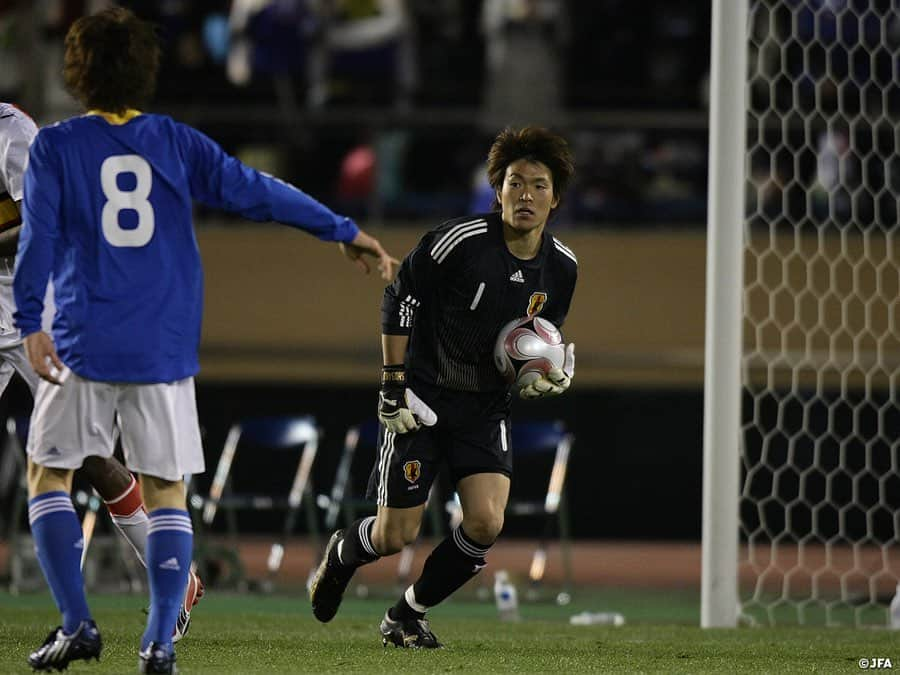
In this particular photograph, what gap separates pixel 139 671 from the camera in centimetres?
458

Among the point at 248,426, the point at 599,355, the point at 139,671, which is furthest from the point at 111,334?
the point at 599,355

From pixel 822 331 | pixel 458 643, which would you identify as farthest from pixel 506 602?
pixel 822 331

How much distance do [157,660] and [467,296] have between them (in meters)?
1.95

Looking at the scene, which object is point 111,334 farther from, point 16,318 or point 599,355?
point 599,355

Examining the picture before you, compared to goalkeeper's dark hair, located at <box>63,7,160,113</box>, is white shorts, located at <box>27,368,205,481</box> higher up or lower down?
lower down

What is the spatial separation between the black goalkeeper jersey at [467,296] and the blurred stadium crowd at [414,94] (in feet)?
17.9

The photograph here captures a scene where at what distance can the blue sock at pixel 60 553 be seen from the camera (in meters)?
4.40

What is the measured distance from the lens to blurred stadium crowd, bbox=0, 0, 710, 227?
39.3 ft

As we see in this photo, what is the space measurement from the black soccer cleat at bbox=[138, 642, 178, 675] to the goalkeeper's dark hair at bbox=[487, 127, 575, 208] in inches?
89.3

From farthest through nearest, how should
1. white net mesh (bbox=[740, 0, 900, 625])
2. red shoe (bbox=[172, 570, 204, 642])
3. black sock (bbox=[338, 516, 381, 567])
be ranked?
1. white net mesh (bbox=[740, 0, 900, 625])
2. black sock (bbox=[338, 516, 381, 567])
3. red shoe (bbox=[172, 570, 204, 642])

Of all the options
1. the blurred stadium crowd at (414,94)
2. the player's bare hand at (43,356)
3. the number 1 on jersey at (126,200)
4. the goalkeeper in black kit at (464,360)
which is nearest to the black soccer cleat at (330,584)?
the goalkeeper in black kit at (464,360)

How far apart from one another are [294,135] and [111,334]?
8.17 metres

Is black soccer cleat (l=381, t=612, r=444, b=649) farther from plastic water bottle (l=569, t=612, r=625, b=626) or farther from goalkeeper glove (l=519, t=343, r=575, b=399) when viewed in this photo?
plastic water bottle (l=569, t=612, r=625, b=626)

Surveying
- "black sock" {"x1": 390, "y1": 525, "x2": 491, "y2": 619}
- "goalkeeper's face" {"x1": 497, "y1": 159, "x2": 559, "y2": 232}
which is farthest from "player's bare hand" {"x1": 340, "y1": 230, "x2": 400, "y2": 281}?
"black sock" {"x1": 390, "y1": 525, "x2": 491, "y2": 619}
